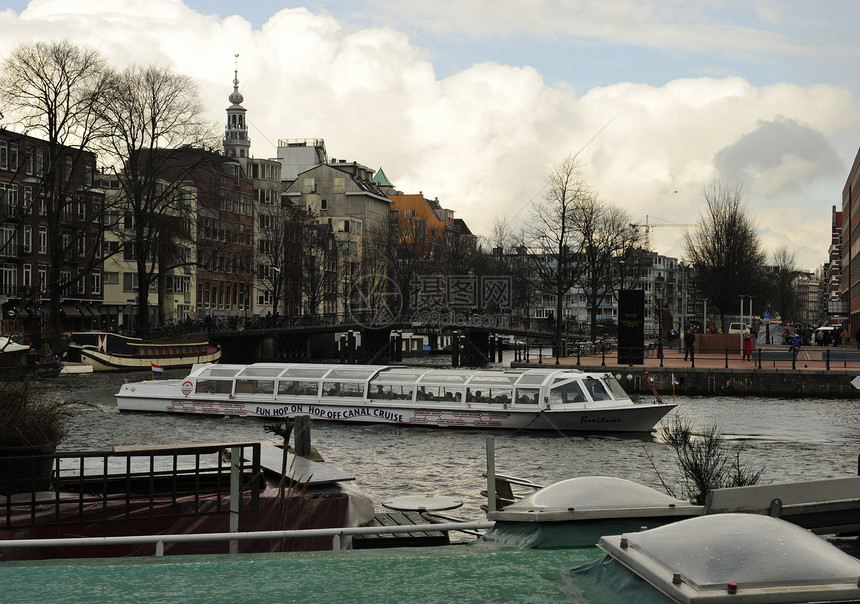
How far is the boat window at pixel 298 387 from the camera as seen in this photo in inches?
1380

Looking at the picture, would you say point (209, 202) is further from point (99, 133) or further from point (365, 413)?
point (365, 413)

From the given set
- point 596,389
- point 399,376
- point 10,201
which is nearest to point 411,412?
point 399,376

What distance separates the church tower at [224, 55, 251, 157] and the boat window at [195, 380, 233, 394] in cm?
8888

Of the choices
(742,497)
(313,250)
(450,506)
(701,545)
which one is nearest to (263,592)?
(701,545)

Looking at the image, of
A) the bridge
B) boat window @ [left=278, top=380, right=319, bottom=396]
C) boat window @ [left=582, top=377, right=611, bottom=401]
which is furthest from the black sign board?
the bridge

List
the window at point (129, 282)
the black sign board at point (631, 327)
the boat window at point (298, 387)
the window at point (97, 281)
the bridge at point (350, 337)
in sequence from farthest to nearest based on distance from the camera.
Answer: the window at point (129, 282)
the window at point (97, 281)
the bridge at point (350, 337)
the black sign board at point (631, 327)
the boat window at point (298, 387)

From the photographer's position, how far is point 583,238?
2739 inches

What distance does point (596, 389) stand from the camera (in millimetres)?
32688

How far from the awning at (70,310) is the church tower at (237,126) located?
155 feet

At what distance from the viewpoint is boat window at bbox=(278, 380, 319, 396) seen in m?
35.1

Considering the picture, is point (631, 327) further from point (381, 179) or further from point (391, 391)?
point (381, 179)

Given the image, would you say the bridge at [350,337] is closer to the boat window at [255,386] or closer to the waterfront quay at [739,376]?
the waterfront quay at [739,376]

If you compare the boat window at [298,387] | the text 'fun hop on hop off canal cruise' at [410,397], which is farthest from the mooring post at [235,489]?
the boat window at [298,387]

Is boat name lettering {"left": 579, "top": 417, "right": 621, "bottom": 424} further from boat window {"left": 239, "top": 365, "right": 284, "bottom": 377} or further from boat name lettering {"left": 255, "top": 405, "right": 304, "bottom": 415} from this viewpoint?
boat window {"left": 239, "top": 365, "right": 284, "bottom": 377}
